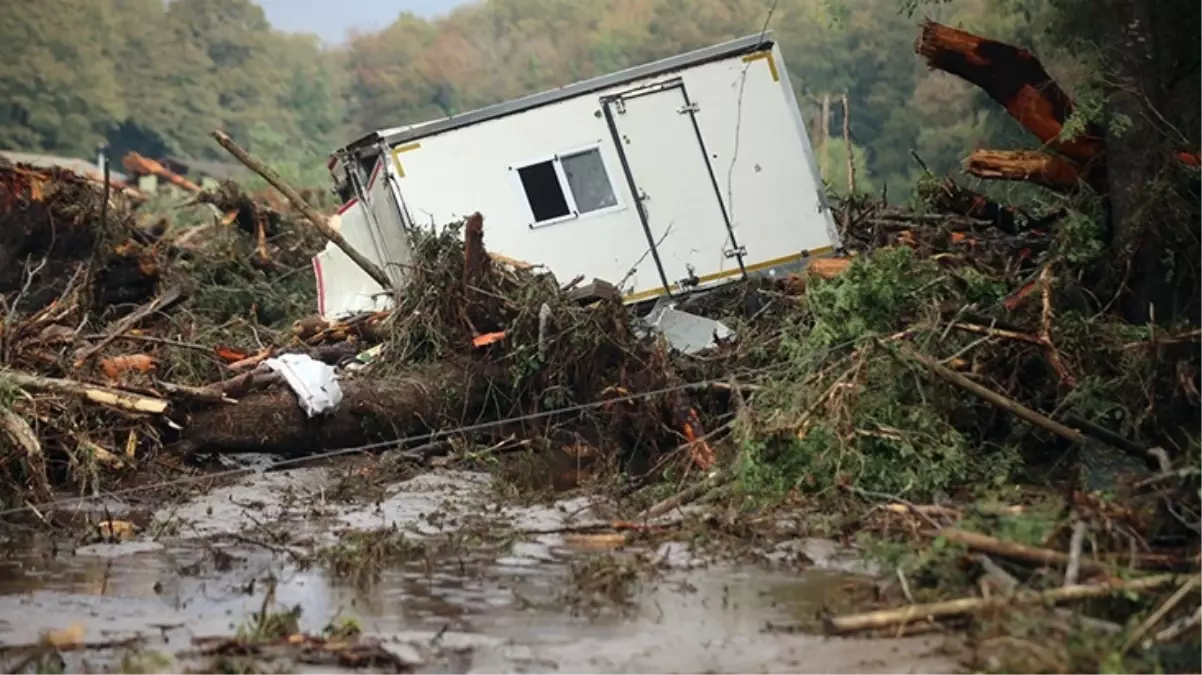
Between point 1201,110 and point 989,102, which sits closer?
point 1201,110

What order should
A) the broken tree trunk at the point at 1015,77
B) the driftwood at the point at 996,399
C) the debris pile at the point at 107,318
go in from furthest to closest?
the broken tree trunk at the point at 1015,77, the debris pile at the point at 107,318, the driftwood at the point at 996,399

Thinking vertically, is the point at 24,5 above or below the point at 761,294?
above

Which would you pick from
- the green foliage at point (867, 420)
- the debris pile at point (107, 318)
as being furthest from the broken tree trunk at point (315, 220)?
the green foliage at point (867, 420)

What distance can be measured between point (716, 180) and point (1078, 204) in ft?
15.3

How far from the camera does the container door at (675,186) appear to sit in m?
13.7

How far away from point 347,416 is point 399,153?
3.84 meters

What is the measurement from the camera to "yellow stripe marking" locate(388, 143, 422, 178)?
45.4 feet

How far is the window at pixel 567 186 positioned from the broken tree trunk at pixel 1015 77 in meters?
4.56

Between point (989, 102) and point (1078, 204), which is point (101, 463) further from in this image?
point (989, 102)

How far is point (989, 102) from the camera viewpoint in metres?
29.8

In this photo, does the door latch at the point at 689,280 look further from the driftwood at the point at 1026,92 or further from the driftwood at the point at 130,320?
the driftwood at the point at 130,320

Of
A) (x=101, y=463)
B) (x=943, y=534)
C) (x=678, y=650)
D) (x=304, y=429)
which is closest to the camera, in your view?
(x=678, y=650)

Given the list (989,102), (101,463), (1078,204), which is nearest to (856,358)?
(1078,204)

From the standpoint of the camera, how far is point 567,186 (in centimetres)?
1388
